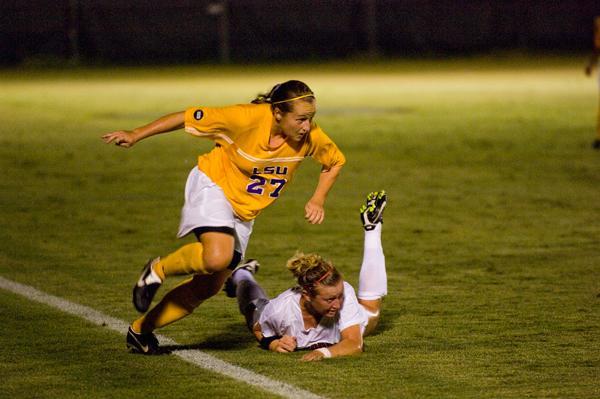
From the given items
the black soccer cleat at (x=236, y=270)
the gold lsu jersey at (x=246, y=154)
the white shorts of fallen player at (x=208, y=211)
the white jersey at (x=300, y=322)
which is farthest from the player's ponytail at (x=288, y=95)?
the black soccer cleat at (x=236, y=270)

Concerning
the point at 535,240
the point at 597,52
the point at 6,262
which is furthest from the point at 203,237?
the point at 597,52

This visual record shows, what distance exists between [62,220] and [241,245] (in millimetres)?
5262

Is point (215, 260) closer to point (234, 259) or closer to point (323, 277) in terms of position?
point (234, 259)

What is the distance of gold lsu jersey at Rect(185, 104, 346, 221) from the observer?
671cm

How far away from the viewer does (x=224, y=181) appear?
269 inches

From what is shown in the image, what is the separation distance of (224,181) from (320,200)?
2.01 ft

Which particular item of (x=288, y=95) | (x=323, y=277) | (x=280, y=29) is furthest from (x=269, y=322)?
(x=280, y=29)

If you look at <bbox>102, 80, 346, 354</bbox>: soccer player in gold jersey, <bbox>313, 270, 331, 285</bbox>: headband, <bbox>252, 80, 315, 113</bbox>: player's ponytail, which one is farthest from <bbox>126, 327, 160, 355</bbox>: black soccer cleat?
<bbox>252, 80, 315, 113</bbox>: player's ponytail

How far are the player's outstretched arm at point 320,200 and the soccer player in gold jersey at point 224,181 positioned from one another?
24 cm

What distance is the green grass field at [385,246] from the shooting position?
6.49 metres

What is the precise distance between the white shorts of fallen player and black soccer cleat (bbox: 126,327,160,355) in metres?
0.56

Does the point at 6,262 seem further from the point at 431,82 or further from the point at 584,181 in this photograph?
the point at 431,82

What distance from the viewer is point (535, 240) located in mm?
10766

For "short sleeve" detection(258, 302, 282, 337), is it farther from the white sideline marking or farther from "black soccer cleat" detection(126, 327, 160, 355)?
"black soccer cleat" detection(126, 327, 160, 355)
